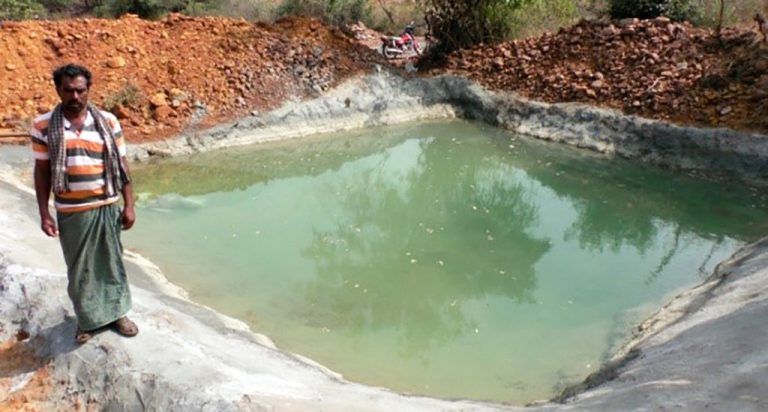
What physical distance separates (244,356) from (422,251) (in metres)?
3.08

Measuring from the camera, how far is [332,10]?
1847 centimetres

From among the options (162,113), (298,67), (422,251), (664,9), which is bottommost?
(422,251)

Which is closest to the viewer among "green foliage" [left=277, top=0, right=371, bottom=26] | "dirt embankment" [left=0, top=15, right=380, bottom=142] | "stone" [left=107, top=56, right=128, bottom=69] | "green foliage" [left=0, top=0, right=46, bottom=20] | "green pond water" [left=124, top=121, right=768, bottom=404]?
"green pond water" [left=124, top=121, right=768, bottom=404]

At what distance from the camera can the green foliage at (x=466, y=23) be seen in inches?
522

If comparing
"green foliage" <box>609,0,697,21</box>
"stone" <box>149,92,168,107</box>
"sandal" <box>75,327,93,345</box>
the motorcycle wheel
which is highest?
"green foliage" <box>609,0,697,21</box>

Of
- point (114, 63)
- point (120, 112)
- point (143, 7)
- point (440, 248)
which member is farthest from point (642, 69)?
point (143, 7)

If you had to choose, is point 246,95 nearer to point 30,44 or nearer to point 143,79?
point 143,79

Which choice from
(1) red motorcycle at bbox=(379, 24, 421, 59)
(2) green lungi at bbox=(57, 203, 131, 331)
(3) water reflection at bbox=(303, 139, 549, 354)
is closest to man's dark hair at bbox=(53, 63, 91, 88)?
(2) green lungi at bbox=(57, 203, 131, 331)

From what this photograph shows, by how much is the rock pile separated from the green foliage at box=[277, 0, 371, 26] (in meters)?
6.61

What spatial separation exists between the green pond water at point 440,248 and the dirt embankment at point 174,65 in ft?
3.53

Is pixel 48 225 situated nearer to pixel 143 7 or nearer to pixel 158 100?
pixel 158 100

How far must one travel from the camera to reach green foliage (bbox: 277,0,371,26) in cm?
1805

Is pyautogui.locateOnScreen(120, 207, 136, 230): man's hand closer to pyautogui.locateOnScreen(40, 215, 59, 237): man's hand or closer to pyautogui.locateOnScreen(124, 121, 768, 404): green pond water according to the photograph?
pyautogui.locateOnScreen(40, 215, 59, 237): man's hand

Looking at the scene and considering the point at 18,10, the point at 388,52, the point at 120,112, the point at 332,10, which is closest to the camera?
the point at 120,112
